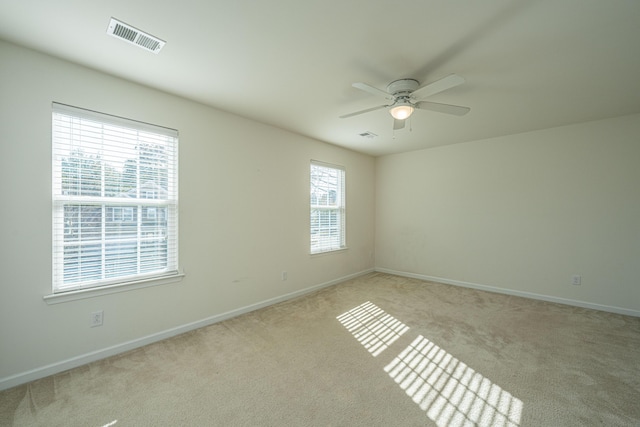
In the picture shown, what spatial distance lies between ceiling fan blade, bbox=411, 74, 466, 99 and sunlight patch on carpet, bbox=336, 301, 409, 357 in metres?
2.31

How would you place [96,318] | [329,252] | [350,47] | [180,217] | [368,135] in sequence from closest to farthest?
[350,47] → [96,318] → [180,217] → [368,135] → [329,252]

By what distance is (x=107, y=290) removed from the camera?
2.33 metres

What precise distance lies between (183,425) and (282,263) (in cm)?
231

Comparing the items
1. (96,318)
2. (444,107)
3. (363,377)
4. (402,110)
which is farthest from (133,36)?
(363,377)

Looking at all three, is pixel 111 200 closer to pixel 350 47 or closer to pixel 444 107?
pixel 350 47

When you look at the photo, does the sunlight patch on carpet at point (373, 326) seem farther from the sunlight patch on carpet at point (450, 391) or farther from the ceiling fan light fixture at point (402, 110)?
the ceiling fan light fixture at point (402, 110)

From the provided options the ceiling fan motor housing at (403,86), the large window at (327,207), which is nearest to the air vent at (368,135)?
the large window at (327,207)

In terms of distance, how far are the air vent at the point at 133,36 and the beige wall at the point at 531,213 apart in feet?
14.3

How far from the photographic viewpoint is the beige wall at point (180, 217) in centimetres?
197

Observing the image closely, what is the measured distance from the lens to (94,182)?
229cm

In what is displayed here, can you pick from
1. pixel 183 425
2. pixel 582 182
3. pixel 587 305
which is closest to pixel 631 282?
pixel 587 305

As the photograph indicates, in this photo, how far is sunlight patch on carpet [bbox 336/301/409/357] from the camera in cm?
262

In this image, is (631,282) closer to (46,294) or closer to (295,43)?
(295,43)

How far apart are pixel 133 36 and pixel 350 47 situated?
1.51 meters
